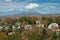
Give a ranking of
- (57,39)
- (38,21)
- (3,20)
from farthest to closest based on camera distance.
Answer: (38,21) → (3,20) → (57,39)

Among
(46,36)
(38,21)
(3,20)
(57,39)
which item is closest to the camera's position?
(57,39)

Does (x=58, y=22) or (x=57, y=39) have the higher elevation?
(x=57, y=39)

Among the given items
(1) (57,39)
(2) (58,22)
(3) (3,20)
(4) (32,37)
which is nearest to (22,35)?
(4) (32,37)

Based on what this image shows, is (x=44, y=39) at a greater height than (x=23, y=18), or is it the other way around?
(x=44, y=39)

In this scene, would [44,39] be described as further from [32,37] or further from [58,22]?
[58,22]

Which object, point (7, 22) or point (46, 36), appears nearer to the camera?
point (46, 36)

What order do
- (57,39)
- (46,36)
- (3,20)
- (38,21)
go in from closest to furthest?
(57,39) < (46,36) < (3,20) < (38,21)

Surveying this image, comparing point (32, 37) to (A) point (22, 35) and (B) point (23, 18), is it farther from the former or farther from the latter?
(B) point (23, 18)

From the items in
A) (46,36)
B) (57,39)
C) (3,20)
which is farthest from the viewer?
(3,20)

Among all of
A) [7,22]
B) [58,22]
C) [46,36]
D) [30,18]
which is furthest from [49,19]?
[46,36]
